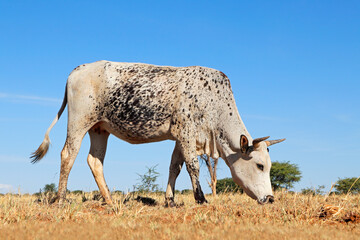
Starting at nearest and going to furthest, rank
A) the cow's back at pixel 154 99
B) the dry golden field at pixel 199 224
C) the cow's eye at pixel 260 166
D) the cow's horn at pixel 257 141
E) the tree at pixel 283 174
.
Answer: the dry golden field at pixel 199 224 < the cow's horn at pixel 257 141 < the cow's eye at pixel 260 166 < the cow's back at pixel 154 99 < the tree at pixel 283 174

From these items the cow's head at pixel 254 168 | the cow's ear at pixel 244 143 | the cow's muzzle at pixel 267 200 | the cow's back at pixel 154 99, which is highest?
the cow's back at pixel 154 99

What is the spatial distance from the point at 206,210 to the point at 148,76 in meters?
3.47

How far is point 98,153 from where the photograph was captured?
9.29m

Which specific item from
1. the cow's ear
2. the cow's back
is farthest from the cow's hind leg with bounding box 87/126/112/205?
the cow's ear

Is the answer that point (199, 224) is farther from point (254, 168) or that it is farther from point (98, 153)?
point (98, 153)

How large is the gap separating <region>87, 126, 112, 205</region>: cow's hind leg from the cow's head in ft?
9.45

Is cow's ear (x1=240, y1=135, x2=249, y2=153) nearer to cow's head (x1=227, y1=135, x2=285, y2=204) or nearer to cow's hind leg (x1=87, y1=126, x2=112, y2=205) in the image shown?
cow's head (x1=227, y1=135, x2=285, y2=204)

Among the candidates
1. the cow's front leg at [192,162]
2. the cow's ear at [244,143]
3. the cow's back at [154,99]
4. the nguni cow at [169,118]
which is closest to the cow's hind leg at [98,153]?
the nguni cow at [169,118]

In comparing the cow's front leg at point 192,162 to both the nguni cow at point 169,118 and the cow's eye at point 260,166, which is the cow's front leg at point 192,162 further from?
the cow's eye at point 260,166

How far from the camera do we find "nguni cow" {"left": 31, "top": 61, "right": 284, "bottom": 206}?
7.85m

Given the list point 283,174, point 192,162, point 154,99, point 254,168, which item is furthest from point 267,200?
point 283,174

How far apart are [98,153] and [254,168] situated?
3439mm

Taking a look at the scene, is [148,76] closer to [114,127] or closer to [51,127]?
[114,127]

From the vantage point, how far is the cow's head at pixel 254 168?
7.75 m
